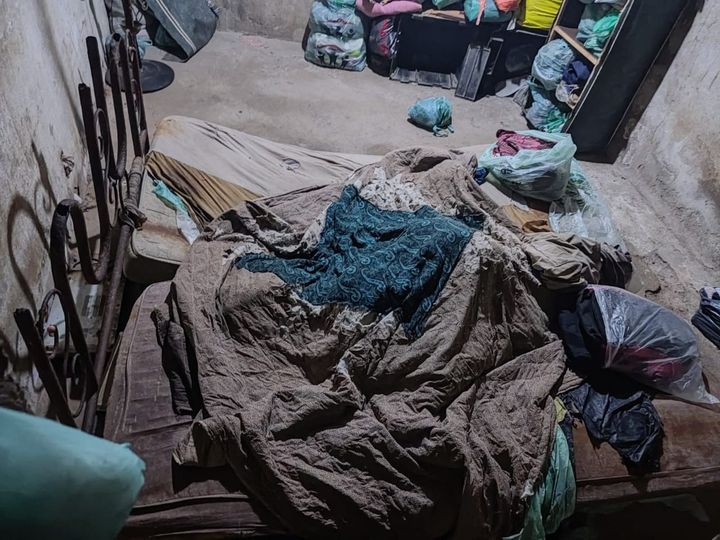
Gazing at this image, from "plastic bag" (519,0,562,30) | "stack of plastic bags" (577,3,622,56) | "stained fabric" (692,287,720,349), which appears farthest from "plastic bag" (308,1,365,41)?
"stained fabric" (692,287,720,349)

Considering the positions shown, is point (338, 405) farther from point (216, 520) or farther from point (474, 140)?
point (474, 140)

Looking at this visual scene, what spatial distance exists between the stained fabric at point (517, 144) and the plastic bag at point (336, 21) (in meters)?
1.93

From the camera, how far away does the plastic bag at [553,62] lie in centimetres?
347

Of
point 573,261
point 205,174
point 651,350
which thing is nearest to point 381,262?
point 573,261

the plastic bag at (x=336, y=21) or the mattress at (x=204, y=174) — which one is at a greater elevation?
the plastic bag at (x=336, y=21)

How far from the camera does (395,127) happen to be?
3562 millimetres

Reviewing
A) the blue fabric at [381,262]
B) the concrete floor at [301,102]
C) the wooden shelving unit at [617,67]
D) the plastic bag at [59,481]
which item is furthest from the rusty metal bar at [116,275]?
the wooden shelving unit at [617,67]

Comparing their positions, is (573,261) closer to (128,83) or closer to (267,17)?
(128,83)

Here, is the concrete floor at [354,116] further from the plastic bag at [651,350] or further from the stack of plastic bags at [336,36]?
the plastic bag at [651,350]

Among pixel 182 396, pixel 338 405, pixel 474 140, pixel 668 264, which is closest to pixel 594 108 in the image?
pixel 474 140

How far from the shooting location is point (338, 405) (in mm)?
1369

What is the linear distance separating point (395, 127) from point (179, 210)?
1.94 m

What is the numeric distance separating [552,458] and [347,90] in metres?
3.16

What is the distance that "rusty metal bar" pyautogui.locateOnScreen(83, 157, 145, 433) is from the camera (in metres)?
1.33
